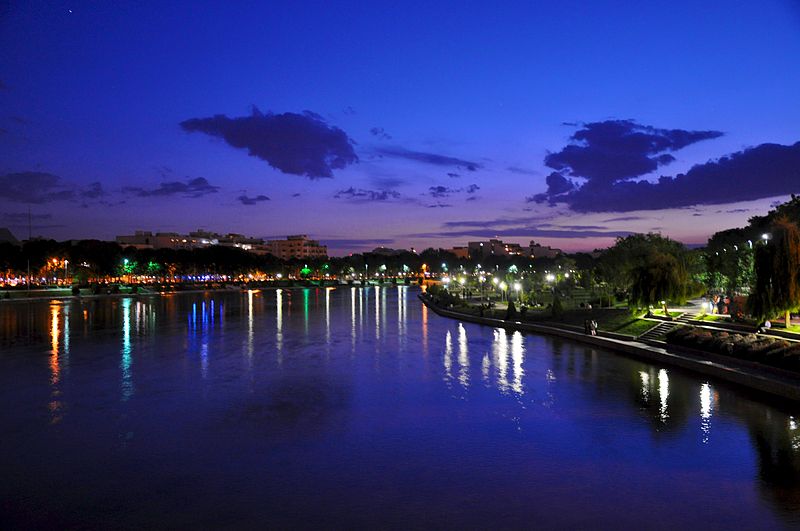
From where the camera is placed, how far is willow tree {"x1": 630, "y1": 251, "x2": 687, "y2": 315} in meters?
34.6

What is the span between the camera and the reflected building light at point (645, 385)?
1844cm

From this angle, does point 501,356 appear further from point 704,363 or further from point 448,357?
point 704,363

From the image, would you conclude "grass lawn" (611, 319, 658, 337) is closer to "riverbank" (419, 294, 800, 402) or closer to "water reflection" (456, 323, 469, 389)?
"riverbank" (419, 294, 800, 402)

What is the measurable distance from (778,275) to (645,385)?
370 inches

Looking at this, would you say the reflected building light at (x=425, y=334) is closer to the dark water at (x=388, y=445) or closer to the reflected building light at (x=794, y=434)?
the dark water at (x=388, y=445)

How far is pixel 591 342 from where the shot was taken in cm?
3103

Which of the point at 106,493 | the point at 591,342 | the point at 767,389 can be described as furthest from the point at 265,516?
the point at 591,342

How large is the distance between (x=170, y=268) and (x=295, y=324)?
10918cm

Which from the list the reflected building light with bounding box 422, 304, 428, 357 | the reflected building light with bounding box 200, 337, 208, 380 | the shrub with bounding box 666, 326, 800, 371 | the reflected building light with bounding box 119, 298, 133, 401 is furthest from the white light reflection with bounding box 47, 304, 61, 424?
the shrub with bounding box 666, 326, 800, 371

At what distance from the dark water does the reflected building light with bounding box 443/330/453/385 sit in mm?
148

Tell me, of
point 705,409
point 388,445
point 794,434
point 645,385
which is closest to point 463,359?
point 645,385

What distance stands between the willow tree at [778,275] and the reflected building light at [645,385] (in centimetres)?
690

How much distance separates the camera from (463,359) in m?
26.7

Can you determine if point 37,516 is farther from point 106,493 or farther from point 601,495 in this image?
point 601,495
